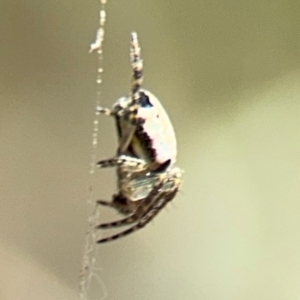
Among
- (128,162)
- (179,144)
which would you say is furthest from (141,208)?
(179,144)

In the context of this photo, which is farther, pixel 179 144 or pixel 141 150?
pixel 179 144

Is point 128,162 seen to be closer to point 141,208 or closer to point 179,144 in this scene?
point 141,208

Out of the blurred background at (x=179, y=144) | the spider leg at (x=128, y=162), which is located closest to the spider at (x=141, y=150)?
the spider leg at (x=128, y=162)

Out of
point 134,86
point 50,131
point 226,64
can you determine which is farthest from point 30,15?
point 134,86

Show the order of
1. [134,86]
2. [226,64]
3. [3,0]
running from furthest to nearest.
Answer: [226,64]
[3,0]
[134,86]

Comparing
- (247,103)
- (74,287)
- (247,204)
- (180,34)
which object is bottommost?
(74,287)

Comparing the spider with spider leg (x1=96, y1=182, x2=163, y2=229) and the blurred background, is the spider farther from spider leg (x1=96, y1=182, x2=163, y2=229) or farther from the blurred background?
the blurred background

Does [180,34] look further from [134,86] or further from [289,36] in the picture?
[134,86]
